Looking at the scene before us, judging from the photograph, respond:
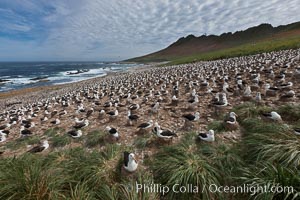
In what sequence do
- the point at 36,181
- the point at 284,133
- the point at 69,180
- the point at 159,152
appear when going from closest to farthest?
the point at 36,181 < the point at 69,180 < the point at 284,133 < the point at 159,152

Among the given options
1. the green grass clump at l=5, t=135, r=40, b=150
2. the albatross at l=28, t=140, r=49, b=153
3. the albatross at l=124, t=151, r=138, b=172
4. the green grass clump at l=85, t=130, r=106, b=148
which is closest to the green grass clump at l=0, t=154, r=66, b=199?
the albatross at l=124, t=151, r=138, b=172

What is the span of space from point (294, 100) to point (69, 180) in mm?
9280

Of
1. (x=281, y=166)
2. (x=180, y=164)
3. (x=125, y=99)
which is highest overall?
(x=281, y=166)

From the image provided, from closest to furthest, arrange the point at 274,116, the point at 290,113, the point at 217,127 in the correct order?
the point at 274,116 < the point at 290,113 < the point at 217,127

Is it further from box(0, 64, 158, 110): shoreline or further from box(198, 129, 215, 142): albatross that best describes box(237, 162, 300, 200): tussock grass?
box(0, 64, 158, 110): shoreline

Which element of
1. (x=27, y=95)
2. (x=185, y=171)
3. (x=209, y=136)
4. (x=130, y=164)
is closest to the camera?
(x=185, y=171)

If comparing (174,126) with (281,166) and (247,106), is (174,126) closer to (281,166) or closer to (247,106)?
(247,106)

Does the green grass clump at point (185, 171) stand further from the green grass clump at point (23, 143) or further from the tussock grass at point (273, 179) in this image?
the green grass clump at point (23, 143)

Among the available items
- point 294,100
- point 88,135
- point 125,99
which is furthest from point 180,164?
point 125,99

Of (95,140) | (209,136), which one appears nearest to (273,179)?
(209,136)

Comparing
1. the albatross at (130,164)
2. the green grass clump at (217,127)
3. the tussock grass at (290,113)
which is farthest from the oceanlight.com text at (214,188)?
the tussock grass at (290,113)

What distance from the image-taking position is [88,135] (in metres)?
8.39

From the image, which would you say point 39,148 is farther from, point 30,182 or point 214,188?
point 214,188

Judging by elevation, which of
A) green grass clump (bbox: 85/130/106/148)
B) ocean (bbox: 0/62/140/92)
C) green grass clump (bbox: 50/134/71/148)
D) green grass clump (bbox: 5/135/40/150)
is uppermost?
green grass clump (bbox: 85/130/106/148)
